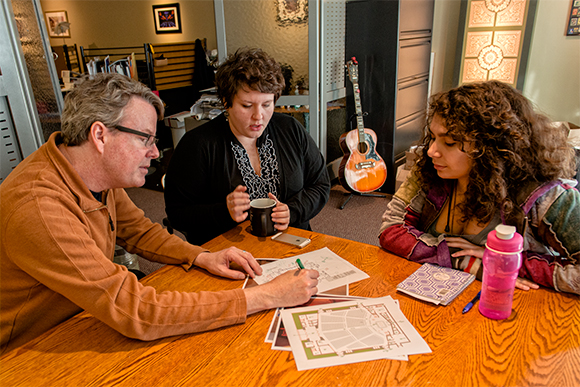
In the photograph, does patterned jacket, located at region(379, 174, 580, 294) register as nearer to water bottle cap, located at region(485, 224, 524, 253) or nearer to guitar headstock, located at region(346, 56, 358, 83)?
water bottle cap, located at region(485, 224, 524, 253)

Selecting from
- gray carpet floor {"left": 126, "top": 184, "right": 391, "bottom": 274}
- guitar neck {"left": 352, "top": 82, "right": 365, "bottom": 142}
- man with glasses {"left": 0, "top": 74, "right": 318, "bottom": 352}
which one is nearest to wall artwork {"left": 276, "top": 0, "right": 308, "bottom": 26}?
guitar neck {"left": 352, "top": 82, "right": 365, "bottom": 142}

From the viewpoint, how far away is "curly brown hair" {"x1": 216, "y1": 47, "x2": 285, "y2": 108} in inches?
60.8

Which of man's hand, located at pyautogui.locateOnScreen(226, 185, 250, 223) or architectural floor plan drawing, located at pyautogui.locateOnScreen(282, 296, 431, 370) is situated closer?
architectural floor plan drawing, located at pyautogui.locateOnScreen(282, 296, 431, 370)

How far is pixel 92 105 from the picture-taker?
1.00 meters

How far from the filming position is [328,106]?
3.72 meters

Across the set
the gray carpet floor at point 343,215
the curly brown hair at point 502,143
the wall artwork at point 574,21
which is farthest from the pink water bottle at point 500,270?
the wall artwork at point 574,21

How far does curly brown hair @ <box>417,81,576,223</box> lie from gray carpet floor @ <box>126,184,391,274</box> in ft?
6.04

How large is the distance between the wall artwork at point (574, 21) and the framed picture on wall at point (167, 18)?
197 inches

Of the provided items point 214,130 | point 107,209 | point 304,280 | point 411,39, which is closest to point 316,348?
point 304,280

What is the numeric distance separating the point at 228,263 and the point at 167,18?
5.88 m

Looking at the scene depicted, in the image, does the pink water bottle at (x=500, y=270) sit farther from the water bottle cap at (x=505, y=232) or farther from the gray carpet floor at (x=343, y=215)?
the gray carpet floor at (x=343, y=215)

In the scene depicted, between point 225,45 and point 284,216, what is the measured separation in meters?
2.55

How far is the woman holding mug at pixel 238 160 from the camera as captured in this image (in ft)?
5.13

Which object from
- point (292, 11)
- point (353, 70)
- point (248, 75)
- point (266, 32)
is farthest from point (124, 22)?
point (248, 75)
